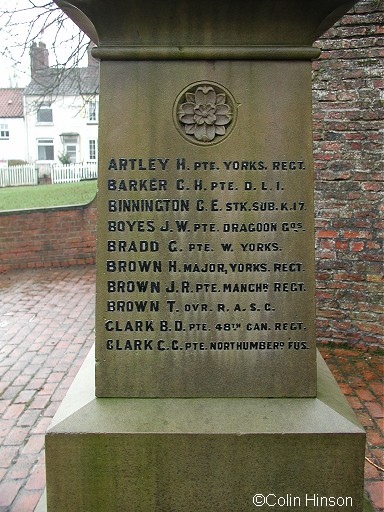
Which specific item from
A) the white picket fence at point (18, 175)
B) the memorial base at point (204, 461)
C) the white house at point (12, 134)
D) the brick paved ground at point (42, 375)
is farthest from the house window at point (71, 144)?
the memorial base at point (204, 461)

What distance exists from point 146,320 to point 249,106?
1070mm

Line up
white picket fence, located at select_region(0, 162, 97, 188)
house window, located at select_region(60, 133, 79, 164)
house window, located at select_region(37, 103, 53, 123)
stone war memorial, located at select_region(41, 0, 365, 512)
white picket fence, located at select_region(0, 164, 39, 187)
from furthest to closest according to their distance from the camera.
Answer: house window, located at select_region(37, 103, 53, 123) < house window, located at select_region(60, 133, 79, 164) < white picket fence, located at select_region(0, 162, 97, 188) < white picket fence, located at select_region(0, 164, 39, 187) < stone war memorial, located at select_region(41, 0, 365, 512)

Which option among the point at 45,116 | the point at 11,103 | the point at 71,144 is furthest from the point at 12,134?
the point at 71,144

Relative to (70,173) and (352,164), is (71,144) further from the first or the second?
(352,164)

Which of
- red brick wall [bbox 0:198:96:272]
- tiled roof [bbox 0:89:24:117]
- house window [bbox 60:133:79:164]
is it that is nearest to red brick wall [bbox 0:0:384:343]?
red brick wall [bbox 0:198:96:272]

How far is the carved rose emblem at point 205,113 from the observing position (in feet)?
7.80

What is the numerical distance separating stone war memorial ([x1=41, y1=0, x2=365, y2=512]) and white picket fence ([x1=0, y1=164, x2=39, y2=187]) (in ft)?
123

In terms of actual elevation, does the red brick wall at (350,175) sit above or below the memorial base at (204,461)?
above

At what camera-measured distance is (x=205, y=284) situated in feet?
8.09

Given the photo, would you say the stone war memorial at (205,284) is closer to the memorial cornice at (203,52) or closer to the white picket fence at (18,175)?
the memorial cornice at (203,52)

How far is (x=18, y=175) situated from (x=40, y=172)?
64.1 inches

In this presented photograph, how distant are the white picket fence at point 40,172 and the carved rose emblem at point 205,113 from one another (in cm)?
3733

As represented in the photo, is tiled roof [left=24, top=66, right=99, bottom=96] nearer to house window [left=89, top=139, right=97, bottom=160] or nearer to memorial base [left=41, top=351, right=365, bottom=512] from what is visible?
house window [left=89, top=139, right=97, bottom=160]

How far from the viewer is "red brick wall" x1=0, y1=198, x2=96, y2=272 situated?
10594mm
